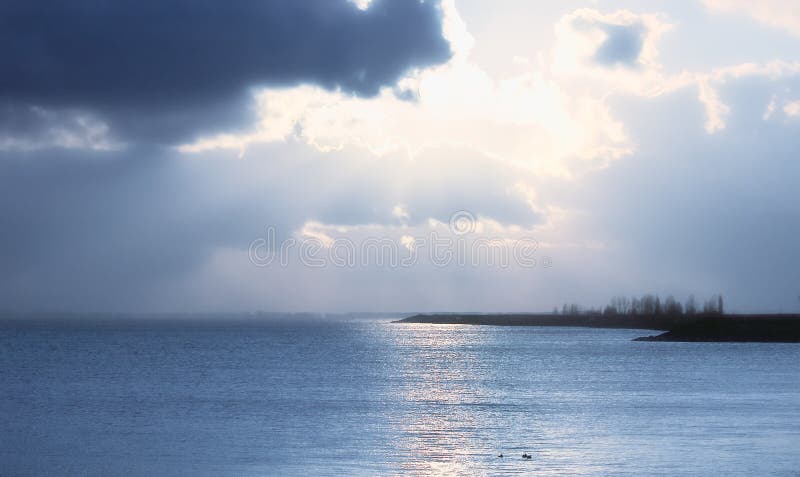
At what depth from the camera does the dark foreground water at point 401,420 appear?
1198 inches

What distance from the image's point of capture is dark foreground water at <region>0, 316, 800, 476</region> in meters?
30.4

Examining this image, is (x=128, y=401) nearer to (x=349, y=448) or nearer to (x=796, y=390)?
(x=349, y=448)

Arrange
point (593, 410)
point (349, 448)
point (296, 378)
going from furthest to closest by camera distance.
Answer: point (296, 378) < point (593, 410) < point (349, 448)

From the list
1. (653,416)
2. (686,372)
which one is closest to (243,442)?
(653,416)

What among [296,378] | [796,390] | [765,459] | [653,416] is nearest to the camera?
[765,459]

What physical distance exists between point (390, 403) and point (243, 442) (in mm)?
16215

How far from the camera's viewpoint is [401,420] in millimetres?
42812

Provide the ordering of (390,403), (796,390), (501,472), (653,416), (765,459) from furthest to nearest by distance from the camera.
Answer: (796,390)
(390,403)
(653,416)
(765,459)
(501,472)

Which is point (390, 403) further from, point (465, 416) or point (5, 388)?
point (5, 388)

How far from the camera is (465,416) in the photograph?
146 feet

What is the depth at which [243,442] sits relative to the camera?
118 feet

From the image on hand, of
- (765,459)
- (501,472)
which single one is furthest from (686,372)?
(501,472)

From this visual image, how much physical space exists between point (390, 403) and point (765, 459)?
24.6 metres

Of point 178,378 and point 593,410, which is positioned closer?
point 593,410
